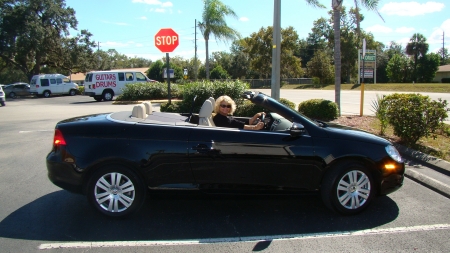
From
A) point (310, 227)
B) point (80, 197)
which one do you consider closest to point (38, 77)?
point (80, 197)

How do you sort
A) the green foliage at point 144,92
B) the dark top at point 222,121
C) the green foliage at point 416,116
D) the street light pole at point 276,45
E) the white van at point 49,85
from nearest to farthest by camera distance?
the dark top at point 222,121
the green foliage at point 416,116
the street light pole at point 276,45
the green foliage at point 144,92
the white van at point 49,85

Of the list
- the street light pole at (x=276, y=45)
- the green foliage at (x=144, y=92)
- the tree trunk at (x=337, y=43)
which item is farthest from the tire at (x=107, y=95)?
the tree trunk at (x=337, y=43)

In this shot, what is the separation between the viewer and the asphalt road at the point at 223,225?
357 cm

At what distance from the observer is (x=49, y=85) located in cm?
3412

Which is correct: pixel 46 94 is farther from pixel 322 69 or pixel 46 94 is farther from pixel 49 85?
pixel 322 69

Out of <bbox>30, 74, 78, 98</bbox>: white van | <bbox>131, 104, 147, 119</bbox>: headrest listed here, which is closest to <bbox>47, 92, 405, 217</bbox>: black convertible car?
<bbox>131, 104, 147, 119</bbox>: headrest

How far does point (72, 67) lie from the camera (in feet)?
147

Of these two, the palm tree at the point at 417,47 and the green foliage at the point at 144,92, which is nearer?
the green foliage at the point at 144,92

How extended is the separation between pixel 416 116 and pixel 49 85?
33995 millimetres

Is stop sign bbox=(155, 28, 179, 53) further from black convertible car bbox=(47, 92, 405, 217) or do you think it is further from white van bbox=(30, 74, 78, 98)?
white van bbox=(30, 74, 78, 98)

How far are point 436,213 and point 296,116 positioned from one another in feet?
6.85

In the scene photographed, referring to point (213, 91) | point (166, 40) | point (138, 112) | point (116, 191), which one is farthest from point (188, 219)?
point (166, 40)

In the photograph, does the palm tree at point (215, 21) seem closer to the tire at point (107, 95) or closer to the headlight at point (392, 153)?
→ the tire at point (107, 95)

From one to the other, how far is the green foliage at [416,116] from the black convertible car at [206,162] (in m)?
3.60
